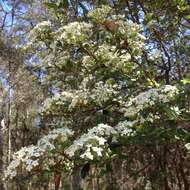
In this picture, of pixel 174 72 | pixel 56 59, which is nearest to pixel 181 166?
pixel 174 72

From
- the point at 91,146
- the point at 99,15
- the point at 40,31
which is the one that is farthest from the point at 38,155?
the point at 40,31

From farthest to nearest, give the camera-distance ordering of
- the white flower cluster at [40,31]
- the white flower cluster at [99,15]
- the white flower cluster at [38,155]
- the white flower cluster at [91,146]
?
1. the white flower cluster at [40,31]
2. the white flower cluster at [99,15]
3. the white flower cluster at [38,155]
4. the white flower cluster at [91,146]

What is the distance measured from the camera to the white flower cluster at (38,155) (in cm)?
409

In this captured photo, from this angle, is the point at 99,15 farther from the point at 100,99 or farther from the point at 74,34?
the point at 100,99

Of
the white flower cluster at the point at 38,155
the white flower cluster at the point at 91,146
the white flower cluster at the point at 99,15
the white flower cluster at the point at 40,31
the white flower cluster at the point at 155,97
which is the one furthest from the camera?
the white flower cluster at the point at 40,31

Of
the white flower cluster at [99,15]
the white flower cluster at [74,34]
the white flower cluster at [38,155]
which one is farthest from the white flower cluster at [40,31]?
the white flower cluster at [38,155]

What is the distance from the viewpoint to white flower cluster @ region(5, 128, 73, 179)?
13.4ft

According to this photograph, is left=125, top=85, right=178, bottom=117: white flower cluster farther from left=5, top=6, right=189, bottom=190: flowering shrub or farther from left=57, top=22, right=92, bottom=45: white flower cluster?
left=57, top=22, right=92, bottom=45: white flower cluster

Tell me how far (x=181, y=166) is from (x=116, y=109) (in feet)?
10.1

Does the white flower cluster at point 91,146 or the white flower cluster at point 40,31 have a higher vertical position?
the white flower cluster at point 40,31

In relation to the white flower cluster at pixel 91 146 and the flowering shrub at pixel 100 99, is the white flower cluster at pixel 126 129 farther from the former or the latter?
the white flower cluster at pixel 91 146

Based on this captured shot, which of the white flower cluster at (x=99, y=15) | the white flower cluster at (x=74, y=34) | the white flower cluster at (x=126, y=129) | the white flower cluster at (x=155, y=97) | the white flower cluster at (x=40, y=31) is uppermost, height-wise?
the white flower cluster at (x=40, y=31)

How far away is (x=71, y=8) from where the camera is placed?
653 cm

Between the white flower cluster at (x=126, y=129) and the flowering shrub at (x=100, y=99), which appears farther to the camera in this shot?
the white flower cluster at (x=126, y=129)
